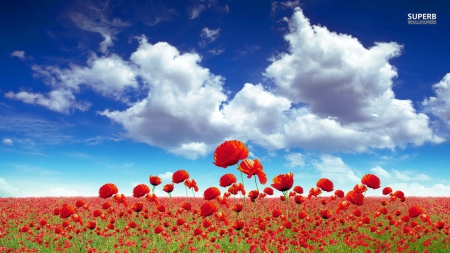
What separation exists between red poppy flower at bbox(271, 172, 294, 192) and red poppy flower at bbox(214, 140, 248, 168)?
96 centimetres

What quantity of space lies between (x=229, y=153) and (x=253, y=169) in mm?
421

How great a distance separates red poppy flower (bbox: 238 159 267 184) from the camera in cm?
406

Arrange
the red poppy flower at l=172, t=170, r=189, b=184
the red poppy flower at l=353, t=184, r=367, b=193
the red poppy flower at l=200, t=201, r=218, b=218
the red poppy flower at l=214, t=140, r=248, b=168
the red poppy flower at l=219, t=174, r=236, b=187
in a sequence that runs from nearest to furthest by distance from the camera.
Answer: the red poppy flower at l=214, t=140, r=248, b=168 < the red poppy flower at l=200, t=201, r=218, b=218 < the red poppy flower at l=219, t=174, r=236, b=187 < the red poppy flower at l=172, t=170, r=189, b=184 < the red poppy flower at l=353, t=184, r=367, b=193

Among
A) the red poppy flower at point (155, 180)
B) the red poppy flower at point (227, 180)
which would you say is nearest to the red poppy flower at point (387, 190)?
the red poppy flower at point (227, 180)

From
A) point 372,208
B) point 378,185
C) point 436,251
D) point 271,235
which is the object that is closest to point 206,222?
point 271,235

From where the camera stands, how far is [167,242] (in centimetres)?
759

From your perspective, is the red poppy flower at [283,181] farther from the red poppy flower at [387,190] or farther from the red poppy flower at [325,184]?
the red poppy flower at [387,190]

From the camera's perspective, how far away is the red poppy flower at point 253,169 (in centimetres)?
406

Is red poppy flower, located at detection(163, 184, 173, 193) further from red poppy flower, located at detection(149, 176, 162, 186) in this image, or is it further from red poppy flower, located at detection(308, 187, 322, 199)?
red poppy flower, located at detection(308, 187, 322, 199)

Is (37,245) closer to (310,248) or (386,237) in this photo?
(310,248)

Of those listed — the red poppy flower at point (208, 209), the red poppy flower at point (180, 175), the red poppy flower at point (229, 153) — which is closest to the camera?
the red poppy flower at point (229, 153)

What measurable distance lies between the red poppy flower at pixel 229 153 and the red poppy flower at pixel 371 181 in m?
4.00

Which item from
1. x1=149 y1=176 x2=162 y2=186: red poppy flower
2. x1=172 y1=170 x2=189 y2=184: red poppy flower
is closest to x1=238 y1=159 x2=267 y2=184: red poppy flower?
x1=172 y1=170 x2=189 y2=184: red poppy flower

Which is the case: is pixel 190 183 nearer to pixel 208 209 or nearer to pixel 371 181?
pixel 208 209
